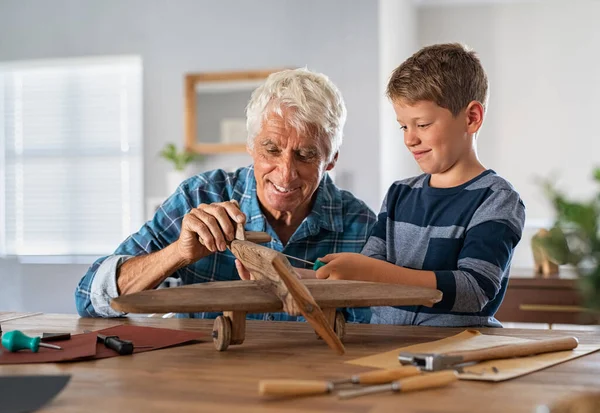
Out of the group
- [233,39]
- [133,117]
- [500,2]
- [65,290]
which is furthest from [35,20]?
[500,2]

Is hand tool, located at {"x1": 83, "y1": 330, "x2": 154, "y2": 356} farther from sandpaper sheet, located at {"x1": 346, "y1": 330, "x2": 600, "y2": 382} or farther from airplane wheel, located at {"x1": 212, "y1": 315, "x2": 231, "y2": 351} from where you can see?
sandpaper sheet, located at {"x1": 346, "y1": 330, "x2": 600, "y2": 382}

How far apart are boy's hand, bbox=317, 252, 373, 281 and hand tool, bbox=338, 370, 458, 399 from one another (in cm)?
47

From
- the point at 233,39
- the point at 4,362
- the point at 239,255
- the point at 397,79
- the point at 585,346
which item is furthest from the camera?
the point at 233,39

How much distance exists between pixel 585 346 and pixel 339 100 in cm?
109

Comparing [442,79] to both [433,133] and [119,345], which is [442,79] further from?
[119,345]

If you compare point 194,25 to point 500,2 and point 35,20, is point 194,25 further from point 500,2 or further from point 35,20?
point 500,2

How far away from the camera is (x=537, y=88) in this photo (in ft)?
21.7

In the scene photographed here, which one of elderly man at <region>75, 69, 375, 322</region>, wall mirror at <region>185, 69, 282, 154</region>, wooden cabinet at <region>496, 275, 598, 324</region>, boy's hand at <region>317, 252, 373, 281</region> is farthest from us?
wall mirror at <region>185, 69, 282, 154</region>

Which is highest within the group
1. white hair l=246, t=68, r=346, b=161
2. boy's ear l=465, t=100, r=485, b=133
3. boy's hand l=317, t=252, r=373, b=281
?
white hair l=246, t=68, r=346, b=161

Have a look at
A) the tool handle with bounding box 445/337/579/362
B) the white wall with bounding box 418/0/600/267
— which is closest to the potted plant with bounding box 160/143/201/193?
the white wall with bounding box 418/0/600/267

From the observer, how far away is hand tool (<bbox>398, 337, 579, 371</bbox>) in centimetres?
115

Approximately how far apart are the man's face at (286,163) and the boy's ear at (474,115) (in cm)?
45

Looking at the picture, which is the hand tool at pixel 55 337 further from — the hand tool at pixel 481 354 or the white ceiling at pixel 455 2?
the white ceiling at pixel 455 2

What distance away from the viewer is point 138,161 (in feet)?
20.7
